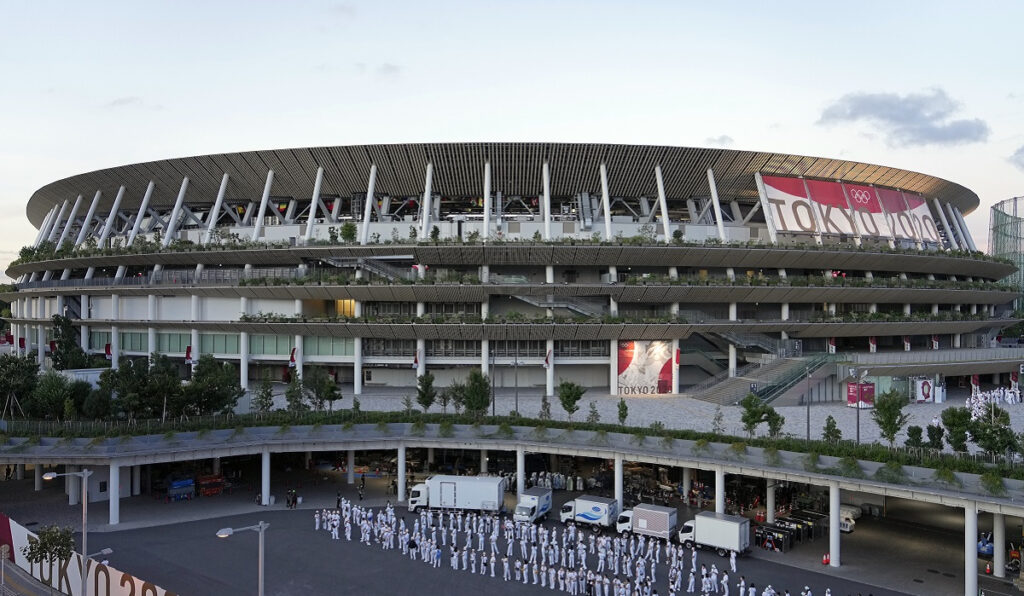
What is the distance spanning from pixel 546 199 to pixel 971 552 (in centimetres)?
4162

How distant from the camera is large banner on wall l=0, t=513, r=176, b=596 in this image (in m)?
23.1

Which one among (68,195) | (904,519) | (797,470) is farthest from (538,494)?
(68,195)

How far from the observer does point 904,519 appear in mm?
38781

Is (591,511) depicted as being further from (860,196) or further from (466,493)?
(860,196)

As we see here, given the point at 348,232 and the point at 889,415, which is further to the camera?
the point at 348,232

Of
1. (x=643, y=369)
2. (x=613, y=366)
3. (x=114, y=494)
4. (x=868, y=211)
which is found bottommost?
(x=114, y=494)

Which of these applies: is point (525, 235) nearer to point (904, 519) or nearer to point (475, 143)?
point (475, 143)

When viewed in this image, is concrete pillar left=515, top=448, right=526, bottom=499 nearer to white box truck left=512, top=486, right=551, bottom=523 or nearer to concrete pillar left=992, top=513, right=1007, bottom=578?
white box truck left=512, top=486, right=551, bottom=523

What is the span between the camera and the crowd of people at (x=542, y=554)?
28391 mm

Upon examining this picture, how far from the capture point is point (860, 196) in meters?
70.1

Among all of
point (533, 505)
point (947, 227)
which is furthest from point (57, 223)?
point (947, 227)

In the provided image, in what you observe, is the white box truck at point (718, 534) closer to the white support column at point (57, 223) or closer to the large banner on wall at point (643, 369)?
the large banner on wall at point (643, 369)

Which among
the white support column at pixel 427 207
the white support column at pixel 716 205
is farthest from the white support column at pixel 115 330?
the white support column at pixel 716 205

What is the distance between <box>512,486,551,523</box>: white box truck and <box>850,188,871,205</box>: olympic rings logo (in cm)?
5001
